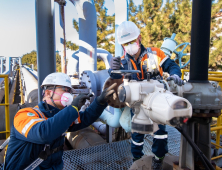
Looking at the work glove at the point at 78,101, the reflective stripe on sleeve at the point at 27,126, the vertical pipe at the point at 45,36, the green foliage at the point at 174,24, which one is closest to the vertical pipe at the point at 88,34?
the vertical pipe at the point at 45,36

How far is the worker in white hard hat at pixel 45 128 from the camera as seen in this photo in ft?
4.02

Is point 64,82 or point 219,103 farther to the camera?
point 64,82

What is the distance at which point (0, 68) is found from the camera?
22375 millimetres

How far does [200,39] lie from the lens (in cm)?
112

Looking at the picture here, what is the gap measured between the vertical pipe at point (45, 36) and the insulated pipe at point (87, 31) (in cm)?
211

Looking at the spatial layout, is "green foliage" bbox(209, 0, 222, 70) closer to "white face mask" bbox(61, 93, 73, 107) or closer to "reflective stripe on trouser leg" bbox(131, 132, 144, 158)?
"reflective stripe on trouser leg" bbox(131, 132, 144, 158)

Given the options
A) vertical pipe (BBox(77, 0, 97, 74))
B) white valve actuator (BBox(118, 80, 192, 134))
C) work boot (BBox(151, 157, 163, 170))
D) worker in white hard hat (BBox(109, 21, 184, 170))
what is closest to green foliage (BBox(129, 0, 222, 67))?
vertical pipe (BBox(77, 0, 97, 74))

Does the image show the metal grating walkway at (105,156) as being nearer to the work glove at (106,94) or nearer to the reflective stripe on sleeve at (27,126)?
the work glove at (106,94)

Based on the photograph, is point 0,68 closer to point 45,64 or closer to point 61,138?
point 45,64

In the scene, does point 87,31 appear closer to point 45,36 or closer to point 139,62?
point 45,36

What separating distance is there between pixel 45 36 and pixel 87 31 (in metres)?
2.28

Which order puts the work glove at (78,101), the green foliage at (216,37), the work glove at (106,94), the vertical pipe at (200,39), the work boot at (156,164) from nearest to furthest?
the vertical pipe at (200,39) < the work glove at (78,101) < the work glove at (106,94) < the work boot at (156,164) < the green foliage at (216,37)

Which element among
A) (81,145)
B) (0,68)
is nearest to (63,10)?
(81,145)

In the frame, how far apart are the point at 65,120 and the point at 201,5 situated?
1.11 meters
